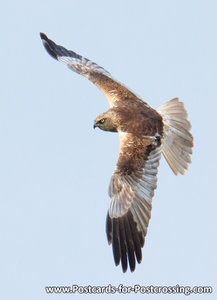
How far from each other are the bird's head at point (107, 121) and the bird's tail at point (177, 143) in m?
0.89

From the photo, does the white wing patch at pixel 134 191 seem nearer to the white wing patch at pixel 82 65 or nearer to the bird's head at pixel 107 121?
the bird's head at pixel 107 121

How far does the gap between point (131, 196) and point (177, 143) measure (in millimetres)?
1853

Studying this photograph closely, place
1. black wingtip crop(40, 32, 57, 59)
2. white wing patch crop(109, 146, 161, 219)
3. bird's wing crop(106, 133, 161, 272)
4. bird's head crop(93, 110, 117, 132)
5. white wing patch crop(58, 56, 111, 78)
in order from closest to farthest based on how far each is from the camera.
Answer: bird's wing crop(106, 133, 161, 272), white wing patch crop(109, 146, 161, 219), bird's head crop(93, 110, 117, 132), white wing patch crop(58, 56, 111, 78), black wingtip crop(40, 32, 57, 59)

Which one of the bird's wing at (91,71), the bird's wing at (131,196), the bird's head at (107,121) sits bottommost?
the bird's wing at (131,196)

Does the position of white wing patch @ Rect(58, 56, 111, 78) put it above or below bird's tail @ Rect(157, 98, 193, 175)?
above

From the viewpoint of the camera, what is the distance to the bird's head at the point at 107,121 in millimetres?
12273

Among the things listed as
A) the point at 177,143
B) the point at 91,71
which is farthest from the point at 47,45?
the point at 177,143

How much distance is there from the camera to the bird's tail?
40.4ft

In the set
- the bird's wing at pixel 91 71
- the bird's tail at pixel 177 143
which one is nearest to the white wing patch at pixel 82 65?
the bird's wing at pixel 91 71

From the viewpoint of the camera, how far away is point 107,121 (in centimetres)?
1237

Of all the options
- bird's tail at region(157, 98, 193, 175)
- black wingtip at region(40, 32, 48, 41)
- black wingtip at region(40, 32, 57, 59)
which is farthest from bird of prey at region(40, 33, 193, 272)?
black wingtip at region(40, 32, 48, 41)

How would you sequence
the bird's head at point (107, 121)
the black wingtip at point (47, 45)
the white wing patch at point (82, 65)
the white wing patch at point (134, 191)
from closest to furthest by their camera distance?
the white wing patch at point (134, 191) < the bird's head at point (107, 121) < the white wing patch at point (82, 65) < the black wingtip at point (47, 45)

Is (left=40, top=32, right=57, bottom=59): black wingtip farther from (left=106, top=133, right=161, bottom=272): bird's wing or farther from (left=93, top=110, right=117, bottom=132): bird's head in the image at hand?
(left=106, top=133, right=161, bottom=272): bird's wing

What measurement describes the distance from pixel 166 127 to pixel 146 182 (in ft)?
5.21
